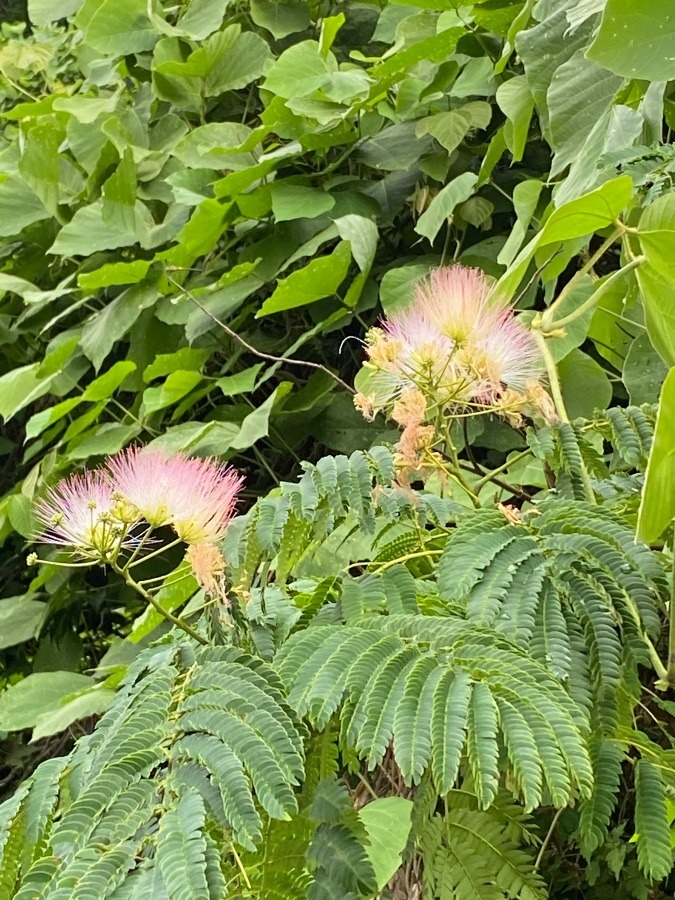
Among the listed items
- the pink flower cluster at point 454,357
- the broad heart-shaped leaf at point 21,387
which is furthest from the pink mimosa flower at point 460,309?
the broad heart-shaped leaf at point 21,387

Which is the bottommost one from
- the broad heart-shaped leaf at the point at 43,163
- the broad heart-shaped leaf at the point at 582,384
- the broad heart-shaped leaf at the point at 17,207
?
the broad heart-shaped leaf at the point at 582,384

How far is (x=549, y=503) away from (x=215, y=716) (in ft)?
0.70

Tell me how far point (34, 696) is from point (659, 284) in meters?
1.08

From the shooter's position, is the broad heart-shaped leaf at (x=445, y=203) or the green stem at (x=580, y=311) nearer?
the green stem at (x=580, y=311)

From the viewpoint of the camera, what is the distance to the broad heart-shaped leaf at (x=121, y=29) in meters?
1.63

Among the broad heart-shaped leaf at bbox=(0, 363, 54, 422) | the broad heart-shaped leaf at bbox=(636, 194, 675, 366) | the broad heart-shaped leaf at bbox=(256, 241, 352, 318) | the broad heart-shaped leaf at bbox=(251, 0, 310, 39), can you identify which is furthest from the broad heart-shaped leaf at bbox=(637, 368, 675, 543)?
the broad heart-shaped leaf at bbox=(251, 0, 310, 39)

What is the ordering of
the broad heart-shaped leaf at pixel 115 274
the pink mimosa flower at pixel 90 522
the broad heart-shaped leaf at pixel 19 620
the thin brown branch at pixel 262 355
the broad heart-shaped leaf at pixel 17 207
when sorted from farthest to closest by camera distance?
the broad heart-shaped leaf at pixel 17 207 < the broad heart-shaped leaf at pixel 19 620 < the broad heart-shaped leaf at pixel 115 274 < the thin brown branch at pixel 262 355 < the pink mimosa flower at pixel 90 522

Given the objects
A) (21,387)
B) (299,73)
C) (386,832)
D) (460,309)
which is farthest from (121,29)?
(386,832)

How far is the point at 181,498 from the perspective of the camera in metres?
0.52

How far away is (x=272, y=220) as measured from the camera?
56.6 inches

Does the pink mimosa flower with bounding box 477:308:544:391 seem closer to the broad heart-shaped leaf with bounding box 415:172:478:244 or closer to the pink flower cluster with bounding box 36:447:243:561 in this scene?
the pink flower cluster with bounding box 36:447:243:561

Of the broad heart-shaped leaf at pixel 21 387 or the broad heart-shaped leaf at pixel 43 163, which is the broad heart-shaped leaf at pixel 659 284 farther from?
the broad heart-shaped leaf at pixel 43 163

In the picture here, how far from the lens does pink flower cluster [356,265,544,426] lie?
1.75ft

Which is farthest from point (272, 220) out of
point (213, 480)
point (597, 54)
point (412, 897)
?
point (412, 897)
